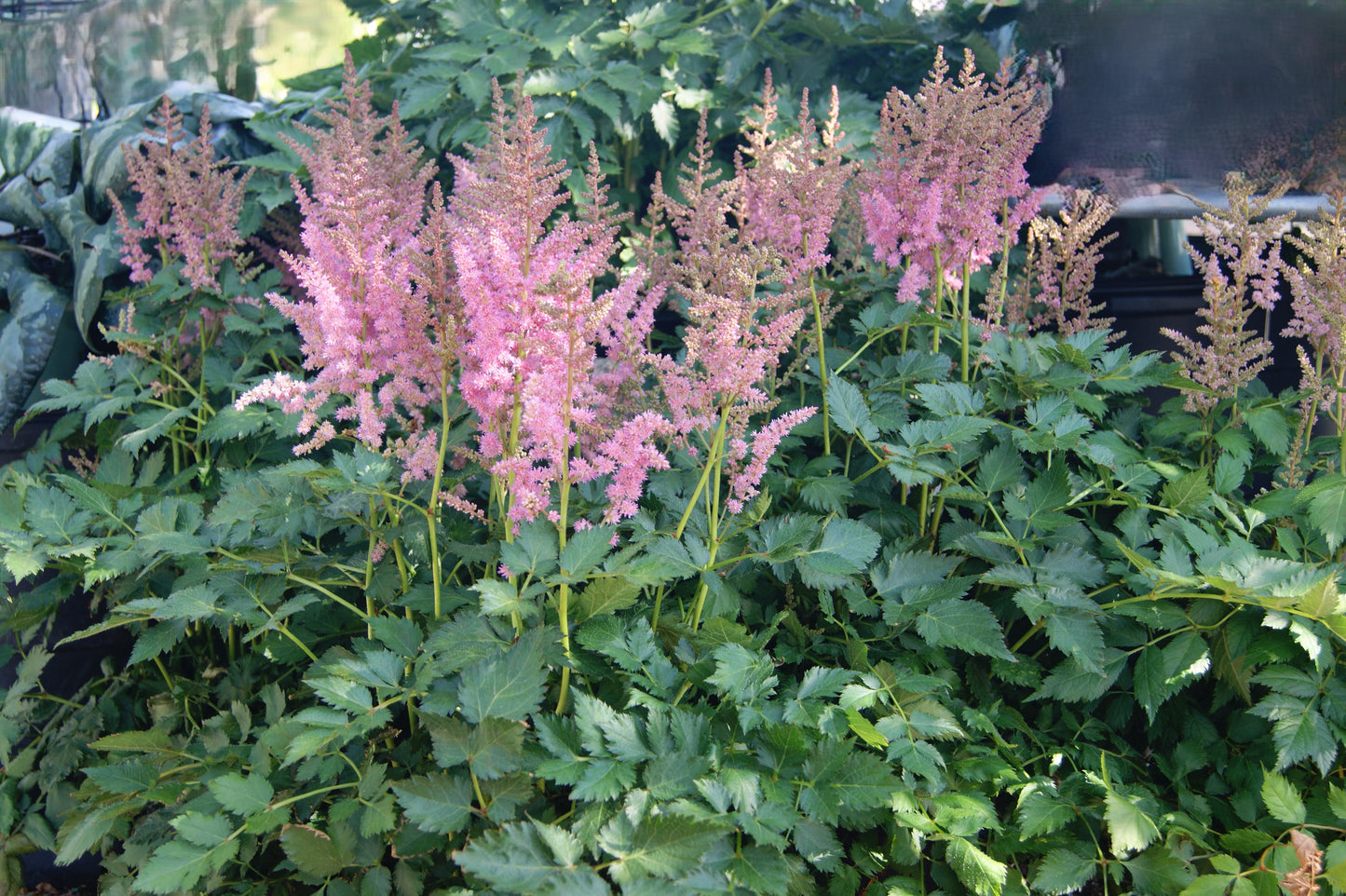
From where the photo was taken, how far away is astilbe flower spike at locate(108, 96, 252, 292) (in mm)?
2270

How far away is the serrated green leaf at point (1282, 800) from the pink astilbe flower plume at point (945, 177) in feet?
3.37

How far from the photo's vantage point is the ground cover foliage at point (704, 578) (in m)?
1.31

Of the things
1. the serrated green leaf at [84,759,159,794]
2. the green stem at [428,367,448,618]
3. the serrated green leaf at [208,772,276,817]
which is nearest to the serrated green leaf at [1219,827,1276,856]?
the green stem at [428,367,448,618]

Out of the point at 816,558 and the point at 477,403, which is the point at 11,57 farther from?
the point at 816,558

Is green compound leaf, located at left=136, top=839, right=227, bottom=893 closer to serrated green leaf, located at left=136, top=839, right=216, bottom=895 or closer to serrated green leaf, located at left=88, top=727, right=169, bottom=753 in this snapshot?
serrated green leaf, located at left=136, top=839, right=216, bottom=895

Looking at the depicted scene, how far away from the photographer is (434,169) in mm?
1891

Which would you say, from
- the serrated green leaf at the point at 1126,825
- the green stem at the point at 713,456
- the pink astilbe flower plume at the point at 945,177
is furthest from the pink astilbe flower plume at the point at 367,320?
the serrated green leaf at the point at 1126,825

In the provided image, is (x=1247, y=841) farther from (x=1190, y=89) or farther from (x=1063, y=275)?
(x=1190, y=89)

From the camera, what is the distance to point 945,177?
1.87 meters

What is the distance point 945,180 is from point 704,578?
969mm

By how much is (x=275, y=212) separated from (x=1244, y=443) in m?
2.51

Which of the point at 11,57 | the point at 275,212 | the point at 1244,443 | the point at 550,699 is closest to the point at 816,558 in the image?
the point at 550,699

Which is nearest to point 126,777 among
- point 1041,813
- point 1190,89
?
point 1041,813

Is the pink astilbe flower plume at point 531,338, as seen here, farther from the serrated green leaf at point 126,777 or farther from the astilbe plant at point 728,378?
the serrated green leaf at point 126,777
